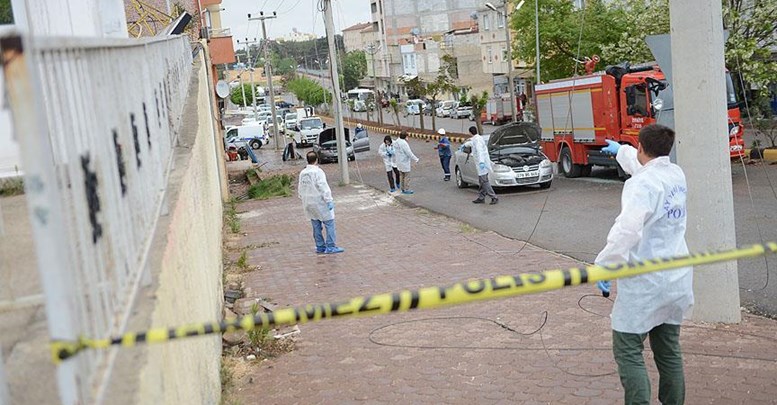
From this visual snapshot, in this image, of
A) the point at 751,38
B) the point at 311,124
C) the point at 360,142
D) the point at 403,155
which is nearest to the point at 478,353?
the point at 403,155

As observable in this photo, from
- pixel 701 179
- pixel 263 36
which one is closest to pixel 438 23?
pixel 263 36

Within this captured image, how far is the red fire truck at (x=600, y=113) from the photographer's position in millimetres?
21531

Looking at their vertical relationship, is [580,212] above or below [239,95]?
below

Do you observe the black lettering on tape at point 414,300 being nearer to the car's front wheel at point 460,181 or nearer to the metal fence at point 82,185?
the metal fence at point 82,185

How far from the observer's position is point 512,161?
21.6 m

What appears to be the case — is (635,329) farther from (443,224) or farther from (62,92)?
(443,224)

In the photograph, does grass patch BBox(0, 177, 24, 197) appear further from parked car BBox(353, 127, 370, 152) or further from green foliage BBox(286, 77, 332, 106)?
green foliage BBox(286, 77, 332, 106)

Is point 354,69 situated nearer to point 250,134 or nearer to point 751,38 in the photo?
point 250,134

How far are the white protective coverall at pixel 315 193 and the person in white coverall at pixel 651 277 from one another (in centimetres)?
872

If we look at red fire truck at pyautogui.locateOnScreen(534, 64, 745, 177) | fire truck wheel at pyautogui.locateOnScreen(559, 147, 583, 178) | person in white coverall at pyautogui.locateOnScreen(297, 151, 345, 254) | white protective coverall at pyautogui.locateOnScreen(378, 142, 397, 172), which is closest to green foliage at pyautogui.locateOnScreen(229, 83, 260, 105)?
red fire truck at pyautogui.locateOnScreen(534, 64, 745, 177)

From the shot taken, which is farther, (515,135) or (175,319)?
(515,135)

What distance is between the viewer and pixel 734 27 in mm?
25172

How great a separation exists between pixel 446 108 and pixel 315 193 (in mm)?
59407

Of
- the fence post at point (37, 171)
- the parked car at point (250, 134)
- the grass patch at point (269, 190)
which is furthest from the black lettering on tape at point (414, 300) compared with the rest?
the parked car at point (250, 134)
